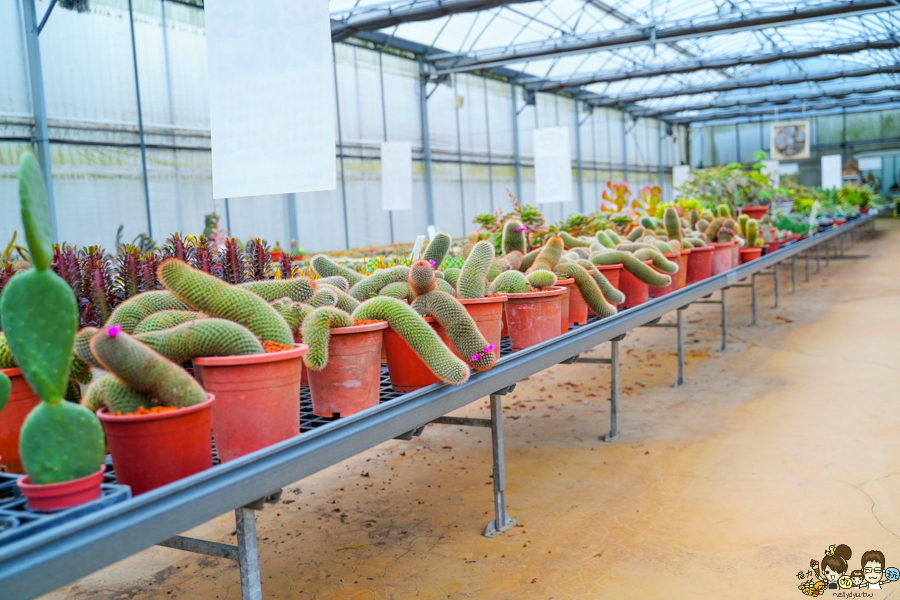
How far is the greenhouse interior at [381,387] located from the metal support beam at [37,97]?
3 centimetres

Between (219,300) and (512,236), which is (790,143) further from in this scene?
(219,300)

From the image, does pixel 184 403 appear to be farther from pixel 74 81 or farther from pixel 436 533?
pixel 74 81

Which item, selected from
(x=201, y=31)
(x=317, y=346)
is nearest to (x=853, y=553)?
(x=317, y=346)

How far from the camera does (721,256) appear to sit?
15.5 ft

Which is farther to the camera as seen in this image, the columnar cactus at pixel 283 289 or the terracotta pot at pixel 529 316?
the terracotta pot at pixel 529 316

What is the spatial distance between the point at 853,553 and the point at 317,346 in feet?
6.26

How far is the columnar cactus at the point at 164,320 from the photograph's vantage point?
1.43 m

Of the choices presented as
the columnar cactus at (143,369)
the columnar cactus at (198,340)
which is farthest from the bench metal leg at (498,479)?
the columnar cactus at (143,369)

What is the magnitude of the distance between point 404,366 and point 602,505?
1379 mm

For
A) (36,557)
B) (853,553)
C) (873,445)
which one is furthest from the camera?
(873,445)

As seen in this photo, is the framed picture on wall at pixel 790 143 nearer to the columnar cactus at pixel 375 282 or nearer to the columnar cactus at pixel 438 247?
the columnar cactus at pixel 438 247

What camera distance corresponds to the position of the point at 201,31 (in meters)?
9.62

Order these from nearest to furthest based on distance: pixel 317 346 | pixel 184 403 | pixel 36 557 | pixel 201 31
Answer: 1. pixel 36 557
2. pixel 184 403
3. pixel 317 346
4. pixel 201 31

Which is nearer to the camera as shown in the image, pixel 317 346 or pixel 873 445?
pixel 317 346
